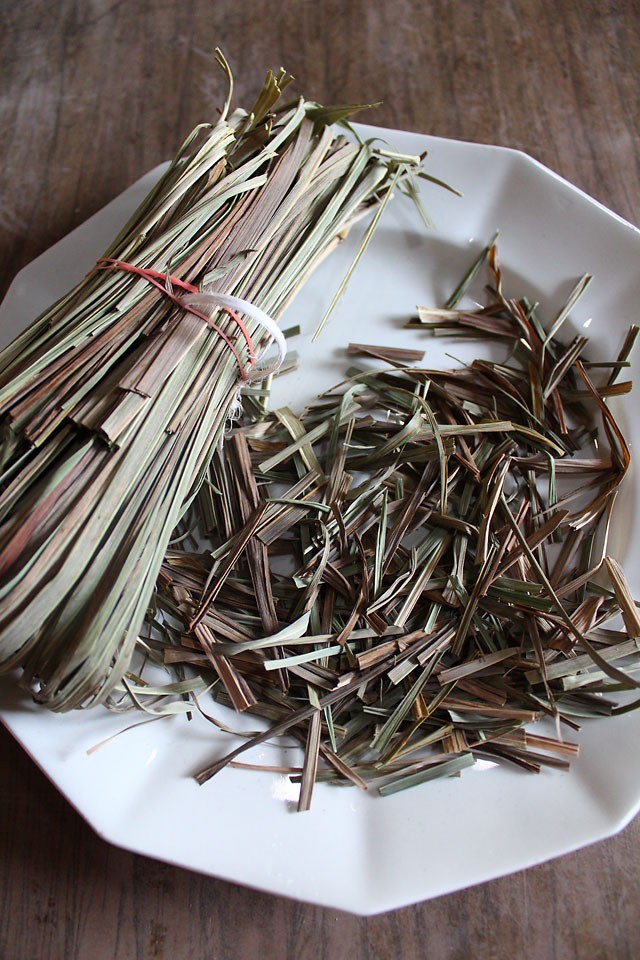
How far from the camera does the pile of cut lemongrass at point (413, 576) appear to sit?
849mm

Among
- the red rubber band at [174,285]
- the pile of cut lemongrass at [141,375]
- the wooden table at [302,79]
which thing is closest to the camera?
the pile of cut lemongrass at [141,375]

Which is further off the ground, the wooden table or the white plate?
the wooden table

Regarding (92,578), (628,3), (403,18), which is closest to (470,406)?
(92,578)

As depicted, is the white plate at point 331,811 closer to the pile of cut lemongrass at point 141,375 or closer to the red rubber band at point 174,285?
the pile of cut lemongrass at point 141,375

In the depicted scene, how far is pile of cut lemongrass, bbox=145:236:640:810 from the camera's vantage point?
0.85m

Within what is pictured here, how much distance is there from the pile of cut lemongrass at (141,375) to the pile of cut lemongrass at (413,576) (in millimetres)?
106

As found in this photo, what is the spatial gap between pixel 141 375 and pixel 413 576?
38 cm

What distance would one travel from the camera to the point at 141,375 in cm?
78

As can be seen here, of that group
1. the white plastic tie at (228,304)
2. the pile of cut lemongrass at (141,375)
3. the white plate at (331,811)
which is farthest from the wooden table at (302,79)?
the white plate at (331,811)

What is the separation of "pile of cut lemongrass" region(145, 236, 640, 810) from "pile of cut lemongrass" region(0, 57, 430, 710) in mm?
106

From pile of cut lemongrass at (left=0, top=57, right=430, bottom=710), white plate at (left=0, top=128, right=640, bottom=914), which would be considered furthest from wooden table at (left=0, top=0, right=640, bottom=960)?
white plate at (left=0, top=128, right=640, bottom=914)

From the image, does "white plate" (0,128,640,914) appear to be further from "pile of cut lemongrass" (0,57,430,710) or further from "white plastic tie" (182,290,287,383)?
"white plastic tie" (182,290,287,383)

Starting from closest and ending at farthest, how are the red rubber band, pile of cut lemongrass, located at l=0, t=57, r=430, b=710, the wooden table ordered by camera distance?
pile of cut lemongrass, located at l=0, t=57, r=430, b=710
the red rubber band
the wooden table

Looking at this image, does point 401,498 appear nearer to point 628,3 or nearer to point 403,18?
point 403,18
